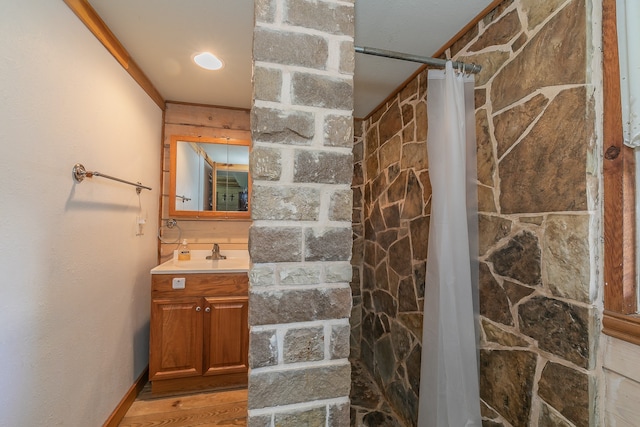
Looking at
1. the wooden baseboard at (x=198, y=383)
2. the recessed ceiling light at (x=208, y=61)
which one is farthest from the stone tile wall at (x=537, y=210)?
the wooden baseboard at (x=198, y=383)

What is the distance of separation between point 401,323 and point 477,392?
674 millimetres

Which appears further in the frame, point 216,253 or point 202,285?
point 216,253

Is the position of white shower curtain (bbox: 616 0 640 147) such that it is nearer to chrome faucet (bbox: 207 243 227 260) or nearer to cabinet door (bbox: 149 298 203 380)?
cabinet door (bbox: 149 298 203 380)

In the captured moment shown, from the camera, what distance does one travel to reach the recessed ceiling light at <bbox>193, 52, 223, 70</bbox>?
1.63 metres

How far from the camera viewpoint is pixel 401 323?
1.77 metres

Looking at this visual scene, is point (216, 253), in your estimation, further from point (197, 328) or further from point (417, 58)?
point (417, 58)

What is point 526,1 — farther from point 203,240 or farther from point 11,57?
point 203,240

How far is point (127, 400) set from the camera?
1.73 metres

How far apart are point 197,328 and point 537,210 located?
2073 mm

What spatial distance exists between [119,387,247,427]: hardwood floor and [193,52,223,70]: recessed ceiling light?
2.25 meters

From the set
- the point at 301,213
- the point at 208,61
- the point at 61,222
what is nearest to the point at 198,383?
the point at 61,222

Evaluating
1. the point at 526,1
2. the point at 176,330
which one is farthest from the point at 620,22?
the point at 176,330

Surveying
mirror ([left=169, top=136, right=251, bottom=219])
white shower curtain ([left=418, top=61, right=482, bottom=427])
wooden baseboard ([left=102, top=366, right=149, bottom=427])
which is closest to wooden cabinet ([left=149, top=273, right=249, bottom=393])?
wooden baseboard ([left=102, top=366, right=149, bottom=427])

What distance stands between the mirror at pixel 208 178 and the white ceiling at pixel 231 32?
572 mm
